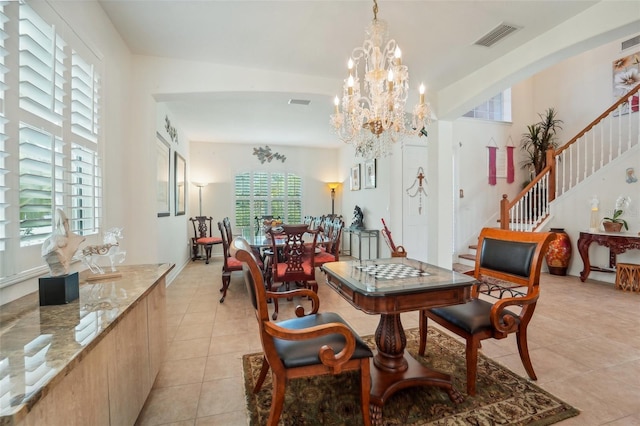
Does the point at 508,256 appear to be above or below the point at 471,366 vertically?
above

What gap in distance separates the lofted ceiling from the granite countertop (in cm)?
218

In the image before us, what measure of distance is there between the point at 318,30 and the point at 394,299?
2.40 m

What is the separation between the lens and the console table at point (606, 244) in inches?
157

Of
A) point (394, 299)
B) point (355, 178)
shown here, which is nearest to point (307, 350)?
point (394, 299)

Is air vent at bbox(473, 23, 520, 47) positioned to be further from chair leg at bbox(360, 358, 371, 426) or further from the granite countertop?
the granite countertop

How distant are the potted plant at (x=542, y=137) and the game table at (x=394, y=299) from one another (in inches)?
236

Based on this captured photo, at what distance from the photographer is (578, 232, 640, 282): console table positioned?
3.98 meters

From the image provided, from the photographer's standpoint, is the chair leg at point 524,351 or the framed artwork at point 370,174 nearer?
the chair leg at point 524,351

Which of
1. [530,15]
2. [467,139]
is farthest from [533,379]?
[467,139]

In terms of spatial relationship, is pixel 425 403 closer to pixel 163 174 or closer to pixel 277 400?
pixel 277 400

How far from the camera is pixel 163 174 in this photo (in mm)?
4113

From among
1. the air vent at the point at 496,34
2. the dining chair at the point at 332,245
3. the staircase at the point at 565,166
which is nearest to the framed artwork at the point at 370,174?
the dining chair at the point at 332,245

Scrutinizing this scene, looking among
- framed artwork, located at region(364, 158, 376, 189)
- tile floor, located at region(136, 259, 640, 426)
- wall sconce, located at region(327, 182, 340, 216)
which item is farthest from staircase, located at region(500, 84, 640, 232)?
wall sconce, located at region(327, 182, 340, 216)

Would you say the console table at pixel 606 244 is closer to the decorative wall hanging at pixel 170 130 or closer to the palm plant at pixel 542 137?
the palm plant at pixel 542 137
